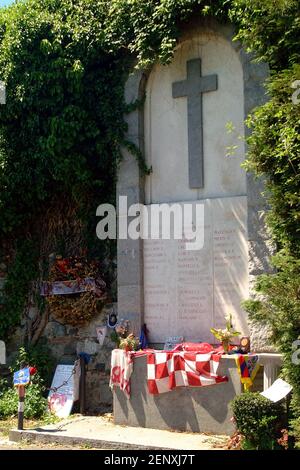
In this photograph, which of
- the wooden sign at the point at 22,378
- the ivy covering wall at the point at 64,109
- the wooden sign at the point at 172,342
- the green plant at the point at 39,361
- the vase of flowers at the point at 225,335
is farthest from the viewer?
the green plant at the point at 39,361

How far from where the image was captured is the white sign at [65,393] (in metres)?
9.53

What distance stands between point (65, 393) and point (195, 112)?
4481 millimetres

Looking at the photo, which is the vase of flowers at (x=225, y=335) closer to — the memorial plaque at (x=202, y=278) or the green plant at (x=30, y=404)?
the memorial plaque at (x=202, y=278)

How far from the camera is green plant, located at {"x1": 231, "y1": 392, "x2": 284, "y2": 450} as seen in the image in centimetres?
708

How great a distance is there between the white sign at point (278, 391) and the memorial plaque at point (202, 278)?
1.35m

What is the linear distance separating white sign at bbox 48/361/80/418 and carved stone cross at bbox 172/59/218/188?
328 centimetres

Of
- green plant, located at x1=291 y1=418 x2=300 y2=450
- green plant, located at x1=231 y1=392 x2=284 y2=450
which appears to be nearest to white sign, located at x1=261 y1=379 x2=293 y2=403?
green plant, located at x1=231 y1=392 x2=284 y2=450

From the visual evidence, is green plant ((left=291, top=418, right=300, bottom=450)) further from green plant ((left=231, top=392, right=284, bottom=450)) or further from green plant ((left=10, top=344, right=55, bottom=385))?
green plant ((left=10, top=344, right=55, bottom=385))

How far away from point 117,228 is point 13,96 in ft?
8.60

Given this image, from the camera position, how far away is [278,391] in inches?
284

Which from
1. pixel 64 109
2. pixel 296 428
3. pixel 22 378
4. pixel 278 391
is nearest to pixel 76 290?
pixel 22 378

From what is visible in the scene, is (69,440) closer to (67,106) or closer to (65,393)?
(65,393)

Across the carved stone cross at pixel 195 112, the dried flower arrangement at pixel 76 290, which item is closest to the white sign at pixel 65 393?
the dried flower arrangement at pixel 76 290

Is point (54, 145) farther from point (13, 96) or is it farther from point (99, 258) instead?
point (99, 258)
